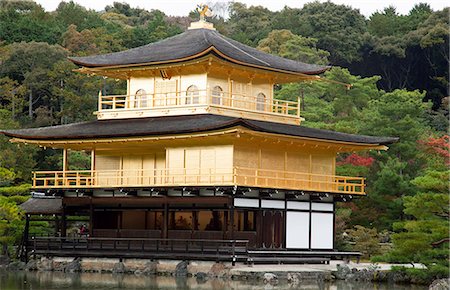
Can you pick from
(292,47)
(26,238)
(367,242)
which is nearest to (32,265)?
(26,238)

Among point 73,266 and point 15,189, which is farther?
point 15,189

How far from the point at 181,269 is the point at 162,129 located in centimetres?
579

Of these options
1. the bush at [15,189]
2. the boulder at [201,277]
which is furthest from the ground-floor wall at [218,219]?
the bush at [15,189]

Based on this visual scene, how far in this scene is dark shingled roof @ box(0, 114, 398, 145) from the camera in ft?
138

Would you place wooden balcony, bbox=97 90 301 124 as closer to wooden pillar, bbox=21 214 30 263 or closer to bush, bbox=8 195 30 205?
bush, bbox=8 195 30 205

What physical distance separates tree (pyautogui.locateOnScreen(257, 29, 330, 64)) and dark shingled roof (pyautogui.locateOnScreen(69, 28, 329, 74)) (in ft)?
104

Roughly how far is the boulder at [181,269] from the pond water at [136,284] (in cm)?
94

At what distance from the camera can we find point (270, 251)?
42.3 m

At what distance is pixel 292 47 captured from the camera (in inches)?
3248

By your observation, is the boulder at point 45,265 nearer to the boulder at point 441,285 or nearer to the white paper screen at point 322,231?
the white paper screen at point 322,231

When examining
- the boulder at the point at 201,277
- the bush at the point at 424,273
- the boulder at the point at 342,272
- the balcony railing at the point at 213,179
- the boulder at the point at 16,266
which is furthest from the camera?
the boulder at the point at 16,266

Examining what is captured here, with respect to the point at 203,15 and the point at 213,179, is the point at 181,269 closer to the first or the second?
the point at 213,179

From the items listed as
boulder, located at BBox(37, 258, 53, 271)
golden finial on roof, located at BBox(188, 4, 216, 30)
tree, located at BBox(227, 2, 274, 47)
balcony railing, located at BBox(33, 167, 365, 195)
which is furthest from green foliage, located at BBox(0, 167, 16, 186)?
tree, located at BBox(227, 2, 274, 47)

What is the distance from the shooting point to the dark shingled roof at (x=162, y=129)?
42.0 m
